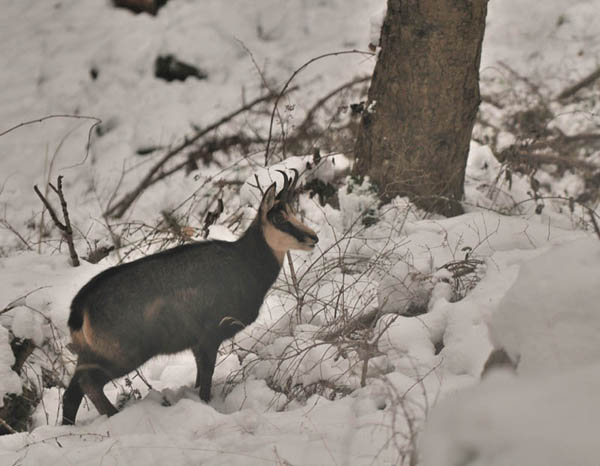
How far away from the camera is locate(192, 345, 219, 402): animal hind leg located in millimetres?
3189

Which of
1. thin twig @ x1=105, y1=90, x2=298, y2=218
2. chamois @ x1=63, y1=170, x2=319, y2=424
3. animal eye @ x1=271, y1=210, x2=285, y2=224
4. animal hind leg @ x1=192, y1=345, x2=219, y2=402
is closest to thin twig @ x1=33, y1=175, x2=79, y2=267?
chamois @ x1=63, y1=170, x2=319, y2=424

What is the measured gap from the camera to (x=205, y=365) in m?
3.20

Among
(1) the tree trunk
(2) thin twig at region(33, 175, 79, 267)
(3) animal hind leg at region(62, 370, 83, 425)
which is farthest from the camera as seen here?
(1) the tree trunk

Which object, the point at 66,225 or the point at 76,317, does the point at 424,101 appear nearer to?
the point at 66,225

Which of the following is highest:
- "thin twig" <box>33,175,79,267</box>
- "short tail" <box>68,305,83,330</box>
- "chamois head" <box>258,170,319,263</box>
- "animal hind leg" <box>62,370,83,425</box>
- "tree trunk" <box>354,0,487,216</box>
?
"tree trunk" <box>354,0,487,216</box>

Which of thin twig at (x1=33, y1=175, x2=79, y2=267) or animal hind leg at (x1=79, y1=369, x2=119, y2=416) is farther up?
thin twig at (x1=33, y1=175, x2=79, y2=267)

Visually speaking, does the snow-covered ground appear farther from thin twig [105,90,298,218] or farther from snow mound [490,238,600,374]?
thin twig [105,90,298,218]

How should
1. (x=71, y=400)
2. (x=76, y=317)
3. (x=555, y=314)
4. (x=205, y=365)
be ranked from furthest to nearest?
(x=205, y=365) < (x=71, y=400) < (x=76, y=317) < (x=555, y=314)

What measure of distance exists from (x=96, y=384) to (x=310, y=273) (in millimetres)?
1668

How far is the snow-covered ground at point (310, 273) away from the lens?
155cm

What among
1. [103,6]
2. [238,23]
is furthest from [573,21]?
[103,6]

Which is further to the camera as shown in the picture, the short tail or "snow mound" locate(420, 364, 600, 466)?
the short tail

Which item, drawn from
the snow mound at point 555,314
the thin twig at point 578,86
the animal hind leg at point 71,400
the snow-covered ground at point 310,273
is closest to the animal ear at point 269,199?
the snow-covered ground at point 310,273

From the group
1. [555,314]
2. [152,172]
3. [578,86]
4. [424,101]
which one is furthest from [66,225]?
[578,86]
